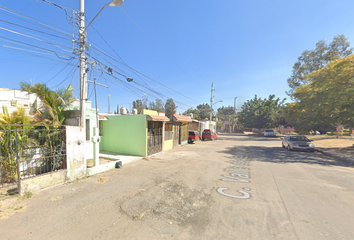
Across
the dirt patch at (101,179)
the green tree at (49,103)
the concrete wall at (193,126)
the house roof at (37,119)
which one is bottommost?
the dirt patch at (101,179)

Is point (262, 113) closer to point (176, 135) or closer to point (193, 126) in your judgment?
point (193, 126)

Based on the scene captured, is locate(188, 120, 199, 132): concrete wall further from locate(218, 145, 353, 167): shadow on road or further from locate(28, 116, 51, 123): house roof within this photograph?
locate(28, 116, 51, 123): house roof

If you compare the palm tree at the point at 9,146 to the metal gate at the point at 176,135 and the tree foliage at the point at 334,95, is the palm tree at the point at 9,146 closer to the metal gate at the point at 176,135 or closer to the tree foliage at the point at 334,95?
the metal gate at the point at 176,135

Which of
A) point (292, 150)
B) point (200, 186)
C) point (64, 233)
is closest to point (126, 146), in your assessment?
point (200, 186)

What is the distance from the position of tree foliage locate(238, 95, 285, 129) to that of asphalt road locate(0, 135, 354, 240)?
3513 cm

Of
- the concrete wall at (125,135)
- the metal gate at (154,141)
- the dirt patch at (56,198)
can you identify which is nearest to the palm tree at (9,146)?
the dirt patch at (56,198)

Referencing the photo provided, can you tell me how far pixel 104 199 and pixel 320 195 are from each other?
6758 millimetres

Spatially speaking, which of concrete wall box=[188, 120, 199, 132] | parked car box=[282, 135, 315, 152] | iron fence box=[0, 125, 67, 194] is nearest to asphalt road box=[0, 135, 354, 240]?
iron fence box=[0, 125, 67, 194]

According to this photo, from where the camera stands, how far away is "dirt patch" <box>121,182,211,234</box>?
327 centimetres

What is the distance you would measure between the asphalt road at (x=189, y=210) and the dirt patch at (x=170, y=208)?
0.02 metres

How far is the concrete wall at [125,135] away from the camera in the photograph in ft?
34.6

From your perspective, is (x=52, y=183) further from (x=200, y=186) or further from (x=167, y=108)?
(x=167, y=108)

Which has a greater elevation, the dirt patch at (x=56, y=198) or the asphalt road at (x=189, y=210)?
the dirt patch at (x=56, y=198)

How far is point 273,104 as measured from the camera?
38.8m
